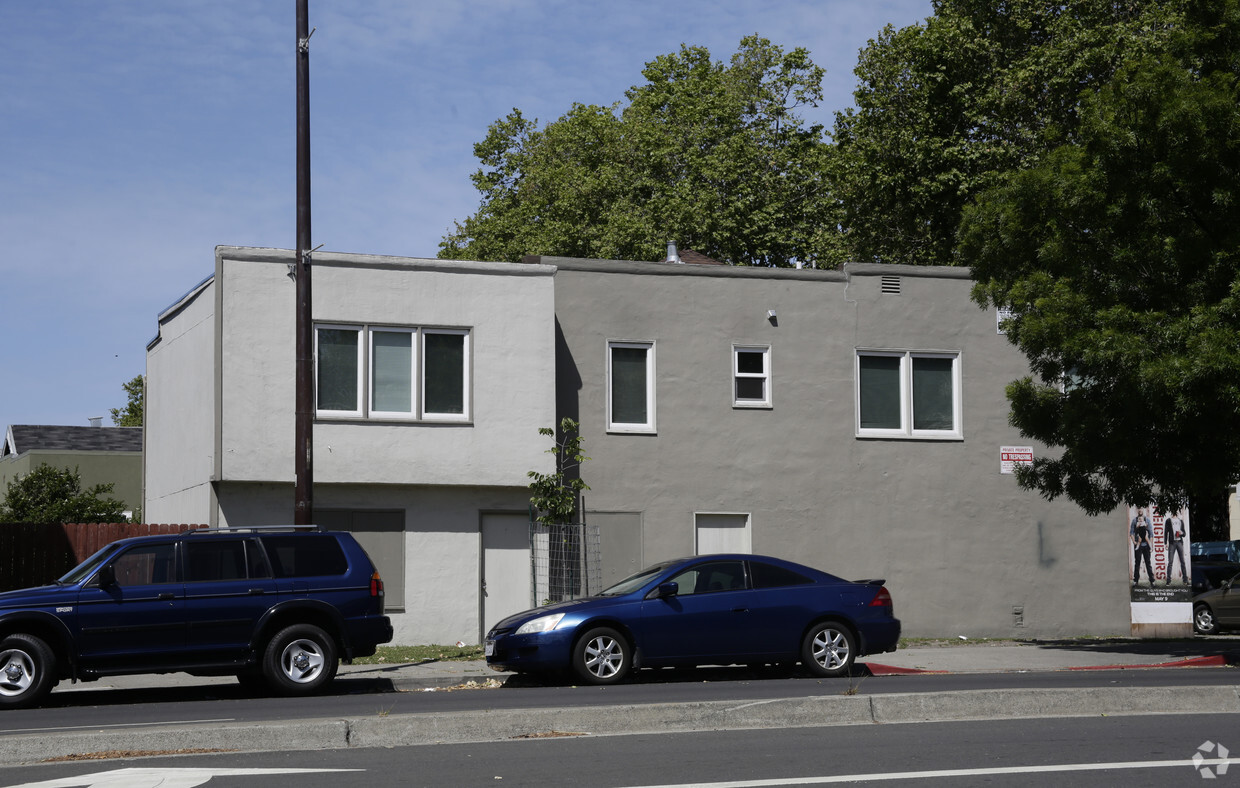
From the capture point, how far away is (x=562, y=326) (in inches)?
913

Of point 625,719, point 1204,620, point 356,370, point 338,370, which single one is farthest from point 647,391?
point 625,719

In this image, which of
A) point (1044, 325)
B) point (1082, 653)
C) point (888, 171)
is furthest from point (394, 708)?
point (888, 171)

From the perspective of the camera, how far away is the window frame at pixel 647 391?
23312 mm

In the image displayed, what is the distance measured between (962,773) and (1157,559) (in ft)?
62.5

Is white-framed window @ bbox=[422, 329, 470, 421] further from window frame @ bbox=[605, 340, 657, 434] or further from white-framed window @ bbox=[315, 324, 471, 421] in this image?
window frame @ bbox=[605, 340, 657, 434]

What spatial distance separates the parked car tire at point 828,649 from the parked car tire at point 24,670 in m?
7.70

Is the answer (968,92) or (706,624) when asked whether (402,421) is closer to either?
(706,624)

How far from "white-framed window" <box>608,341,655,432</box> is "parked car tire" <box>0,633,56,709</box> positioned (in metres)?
11.8

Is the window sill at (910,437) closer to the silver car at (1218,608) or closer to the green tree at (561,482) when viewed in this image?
the green tree at (561,482)

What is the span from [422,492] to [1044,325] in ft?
32.9

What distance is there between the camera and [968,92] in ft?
111

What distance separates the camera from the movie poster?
2552cm

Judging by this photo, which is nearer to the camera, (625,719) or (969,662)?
(625,719)

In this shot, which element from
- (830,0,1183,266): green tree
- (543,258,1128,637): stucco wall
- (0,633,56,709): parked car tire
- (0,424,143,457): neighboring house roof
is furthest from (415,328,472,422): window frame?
(0,424,143,457): neighboring house roof
